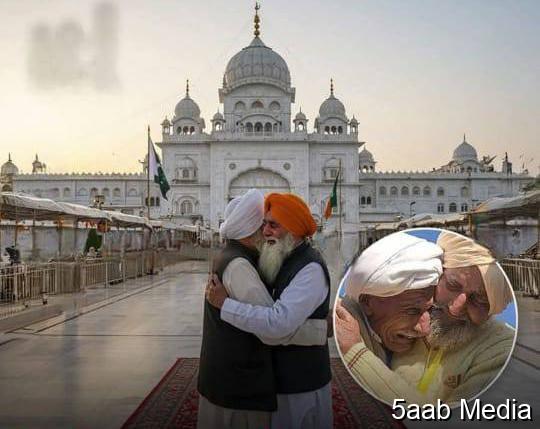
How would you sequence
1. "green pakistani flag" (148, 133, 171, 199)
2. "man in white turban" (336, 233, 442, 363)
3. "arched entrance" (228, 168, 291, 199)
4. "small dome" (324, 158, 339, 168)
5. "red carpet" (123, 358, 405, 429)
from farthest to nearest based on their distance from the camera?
1. "small dome" (324, 158, 339, 168)
2. "arched entrance" (228, 168, 291, 199)
3. "green pakistani flag" (148, 133, 171, 199)
4. "red carpet" (123, 358, 405, 429)
5. "man in white turban" (336, 233, 442, 363)

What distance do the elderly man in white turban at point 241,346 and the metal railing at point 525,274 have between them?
961cm

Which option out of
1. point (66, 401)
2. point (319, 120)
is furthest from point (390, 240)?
point (319, 120)

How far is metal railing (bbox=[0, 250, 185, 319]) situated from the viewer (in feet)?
31.9

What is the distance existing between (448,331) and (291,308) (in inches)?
32.4

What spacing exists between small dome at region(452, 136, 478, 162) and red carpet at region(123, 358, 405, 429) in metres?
70.3

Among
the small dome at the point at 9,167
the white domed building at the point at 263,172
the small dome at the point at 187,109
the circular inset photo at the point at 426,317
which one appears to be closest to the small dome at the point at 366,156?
the white domed building at the point at 263,172

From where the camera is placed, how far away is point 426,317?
2.67 m

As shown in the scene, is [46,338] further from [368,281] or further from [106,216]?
[106,216]

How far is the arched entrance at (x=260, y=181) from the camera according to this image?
173 ft

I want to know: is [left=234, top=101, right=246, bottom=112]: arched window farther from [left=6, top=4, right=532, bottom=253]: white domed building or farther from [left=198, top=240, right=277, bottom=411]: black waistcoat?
[left=198, top=240, right=277, bottom=411]: black waistcoat

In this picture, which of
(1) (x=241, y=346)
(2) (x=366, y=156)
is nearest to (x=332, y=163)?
(2) (x=366, y=156)

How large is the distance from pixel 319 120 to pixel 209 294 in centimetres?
5698

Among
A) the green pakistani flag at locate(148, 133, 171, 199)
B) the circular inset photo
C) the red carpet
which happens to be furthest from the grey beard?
the green pakistani flag at locate(148, 133, 171, 199)

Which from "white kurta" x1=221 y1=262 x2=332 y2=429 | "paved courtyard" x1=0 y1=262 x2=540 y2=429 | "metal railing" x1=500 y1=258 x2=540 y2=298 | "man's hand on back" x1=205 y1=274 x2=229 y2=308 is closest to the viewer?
"white kurta" x1=221 y1=262 x2=332 y2=429
